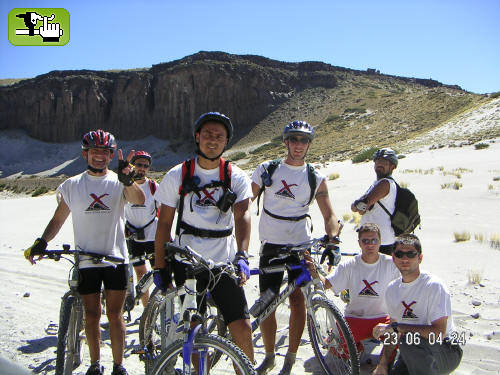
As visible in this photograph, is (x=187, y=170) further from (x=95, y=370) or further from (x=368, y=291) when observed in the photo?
(x=368, y=291)

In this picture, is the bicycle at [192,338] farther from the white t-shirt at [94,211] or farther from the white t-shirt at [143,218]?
the white t-shirt at [143,218]

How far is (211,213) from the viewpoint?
333cm

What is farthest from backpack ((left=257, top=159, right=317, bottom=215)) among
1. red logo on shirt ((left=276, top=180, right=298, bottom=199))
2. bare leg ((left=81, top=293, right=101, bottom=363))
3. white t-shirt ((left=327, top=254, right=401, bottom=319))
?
bare leg ((left=81, top=293, right=101, bottom=363))

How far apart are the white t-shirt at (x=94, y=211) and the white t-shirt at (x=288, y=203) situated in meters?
1.47

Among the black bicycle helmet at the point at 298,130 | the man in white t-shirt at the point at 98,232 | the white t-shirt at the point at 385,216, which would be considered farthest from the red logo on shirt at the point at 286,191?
the man in white t-shirt at the point at 98,232

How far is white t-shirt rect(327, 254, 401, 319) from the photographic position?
435cm

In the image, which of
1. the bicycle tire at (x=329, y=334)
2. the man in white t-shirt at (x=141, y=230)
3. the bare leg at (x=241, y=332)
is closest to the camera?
the bare leg at (x=241, y=332)

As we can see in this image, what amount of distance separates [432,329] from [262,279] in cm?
159

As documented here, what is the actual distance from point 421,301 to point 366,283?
31.8 inches


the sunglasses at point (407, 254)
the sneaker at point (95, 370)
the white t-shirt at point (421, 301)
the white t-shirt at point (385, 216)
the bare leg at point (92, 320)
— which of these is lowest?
the sneaker at point (95, 370)

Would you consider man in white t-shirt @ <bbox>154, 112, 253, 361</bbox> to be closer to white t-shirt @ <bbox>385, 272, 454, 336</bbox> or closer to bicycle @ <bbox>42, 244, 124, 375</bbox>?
bicycle @ <bbox>42, 244, 124, 375</bbox>

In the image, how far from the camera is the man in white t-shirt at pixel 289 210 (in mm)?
4266

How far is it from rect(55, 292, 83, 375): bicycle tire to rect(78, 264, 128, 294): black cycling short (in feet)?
0.52

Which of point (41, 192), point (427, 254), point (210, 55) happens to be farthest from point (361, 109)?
point (427, 254)
